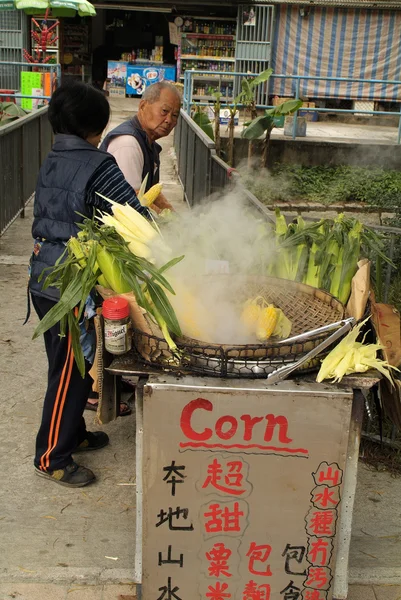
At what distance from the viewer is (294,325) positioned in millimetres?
2896

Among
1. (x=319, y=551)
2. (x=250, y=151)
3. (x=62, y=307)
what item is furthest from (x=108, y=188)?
(x=250, y=151)

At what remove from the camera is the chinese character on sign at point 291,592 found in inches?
108

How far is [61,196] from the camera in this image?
336 centimetres

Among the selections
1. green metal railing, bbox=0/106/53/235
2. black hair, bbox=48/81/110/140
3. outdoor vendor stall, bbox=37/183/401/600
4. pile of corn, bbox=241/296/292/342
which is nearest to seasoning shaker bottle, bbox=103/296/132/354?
outdoor vendor stall, bbox=37/183/401/600

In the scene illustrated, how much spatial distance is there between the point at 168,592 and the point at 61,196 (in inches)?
71.4

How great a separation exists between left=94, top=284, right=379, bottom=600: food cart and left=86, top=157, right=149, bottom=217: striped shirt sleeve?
835 millimetres

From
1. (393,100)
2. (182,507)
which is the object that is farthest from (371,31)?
(182,507)

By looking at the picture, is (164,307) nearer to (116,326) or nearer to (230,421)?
(116,326)

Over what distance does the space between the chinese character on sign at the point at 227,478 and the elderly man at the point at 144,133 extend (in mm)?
2073

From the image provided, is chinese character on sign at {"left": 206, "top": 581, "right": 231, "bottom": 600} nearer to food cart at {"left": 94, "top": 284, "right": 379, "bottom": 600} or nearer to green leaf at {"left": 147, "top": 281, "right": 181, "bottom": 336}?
food cart at {"left": 94, "top": 284, "right": 379, "bottom": 600}

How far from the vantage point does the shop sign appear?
99.6 inches

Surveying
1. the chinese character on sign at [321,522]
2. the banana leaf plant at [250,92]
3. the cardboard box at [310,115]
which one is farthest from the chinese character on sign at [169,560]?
the cardboard box at [310,115]

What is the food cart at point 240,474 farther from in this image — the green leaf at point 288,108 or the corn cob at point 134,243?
the green leaf at point 288,108

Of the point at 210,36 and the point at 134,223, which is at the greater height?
the point at 210,36
